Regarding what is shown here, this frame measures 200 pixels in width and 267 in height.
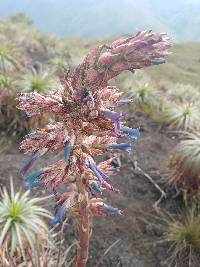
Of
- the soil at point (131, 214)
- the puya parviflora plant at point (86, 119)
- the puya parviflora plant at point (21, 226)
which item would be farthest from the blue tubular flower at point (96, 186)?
the soil at point (131, 214)

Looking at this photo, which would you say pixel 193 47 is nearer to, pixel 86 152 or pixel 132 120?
pixel 132 120

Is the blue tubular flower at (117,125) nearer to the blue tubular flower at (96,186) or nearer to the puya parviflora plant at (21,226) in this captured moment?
the blue tubular flower at (96,186)

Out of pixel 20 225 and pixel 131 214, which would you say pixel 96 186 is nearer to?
pixel 20 225

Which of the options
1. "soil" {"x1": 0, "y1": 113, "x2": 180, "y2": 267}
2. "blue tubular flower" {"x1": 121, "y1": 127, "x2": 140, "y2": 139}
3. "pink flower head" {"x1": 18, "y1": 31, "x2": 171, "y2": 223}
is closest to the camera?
"pink flower head" {"x1": 18, "y1": 31, "x2": 171, "y2": 223}

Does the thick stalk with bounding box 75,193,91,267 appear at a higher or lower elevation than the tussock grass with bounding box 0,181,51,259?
lower

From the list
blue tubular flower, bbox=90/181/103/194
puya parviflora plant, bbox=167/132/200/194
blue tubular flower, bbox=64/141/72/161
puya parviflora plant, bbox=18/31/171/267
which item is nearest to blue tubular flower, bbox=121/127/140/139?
puya parviflora plant, bbox=18/31/171/267

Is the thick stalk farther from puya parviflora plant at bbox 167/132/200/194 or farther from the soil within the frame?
puya parviflora plant at bbox 167/132/200/194
